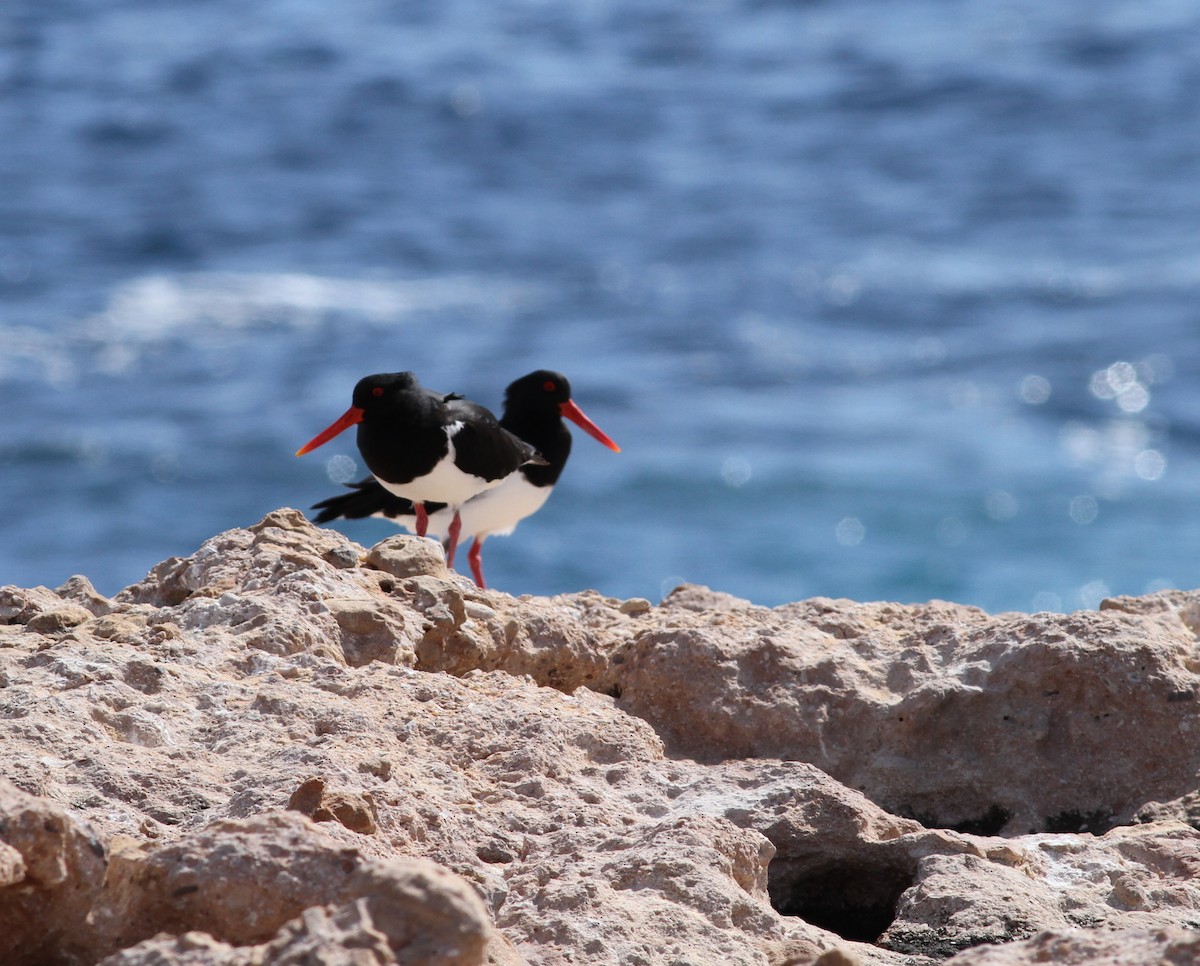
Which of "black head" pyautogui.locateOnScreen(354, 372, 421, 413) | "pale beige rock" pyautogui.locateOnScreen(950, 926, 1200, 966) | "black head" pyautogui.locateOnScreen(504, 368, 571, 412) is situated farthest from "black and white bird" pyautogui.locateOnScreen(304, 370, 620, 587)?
"pale beige rock" pyautogui.locateOnScreen(950, 926, 1200, 966)

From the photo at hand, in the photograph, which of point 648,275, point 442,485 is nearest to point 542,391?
point 442,485

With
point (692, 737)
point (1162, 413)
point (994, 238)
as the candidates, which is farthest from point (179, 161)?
point (692, 737)

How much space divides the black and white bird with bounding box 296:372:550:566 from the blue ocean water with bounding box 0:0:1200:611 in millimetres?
7952

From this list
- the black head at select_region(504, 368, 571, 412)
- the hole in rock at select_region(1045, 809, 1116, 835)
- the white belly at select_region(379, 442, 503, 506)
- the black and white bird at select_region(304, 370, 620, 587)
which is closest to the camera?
the hole in rock at select_region(1045, 809, 1116, 835)

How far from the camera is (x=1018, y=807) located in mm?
3686

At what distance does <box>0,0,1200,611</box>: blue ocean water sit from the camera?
17234 millimetres

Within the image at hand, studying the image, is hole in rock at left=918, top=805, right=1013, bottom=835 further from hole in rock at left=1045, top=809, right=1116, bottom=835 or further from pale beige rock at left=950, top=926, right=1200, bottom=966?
pale beige rock at left=950, top=926, right=1200, bottom=966

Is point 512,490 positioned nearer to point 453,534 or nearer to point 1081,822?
point 453,534

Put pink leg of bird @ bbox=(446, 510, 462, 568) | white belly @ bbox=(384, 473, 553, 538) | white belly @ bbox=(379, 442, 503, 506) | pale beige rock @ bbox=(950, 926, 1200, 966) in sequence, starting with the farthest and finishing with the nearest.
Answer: white belly @ bbox=(384, 473, 553, 538) → pink leg of bird @ bbox=(446, 510, 462, 568) → white belly @ bbox=(379, 442, 503, 506) → pale beige rock @ bbox=(950, 926, 1200, 966)

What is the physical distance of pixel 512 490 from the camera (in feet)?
27.2

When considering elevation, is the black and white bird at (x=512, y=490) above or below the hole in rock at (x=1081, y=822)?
above

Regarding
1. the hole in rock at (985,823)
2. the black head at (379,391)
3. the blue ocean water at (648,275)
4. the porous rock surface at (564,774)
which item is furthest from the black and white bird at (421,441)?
the blue ocean water at (648,275)

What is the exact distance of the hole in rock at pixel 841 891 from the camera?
323cm

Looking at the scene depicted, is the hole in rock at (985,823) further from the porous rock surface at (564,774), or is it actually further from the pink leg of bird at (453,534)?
the pink leg of bird at (453,534)
